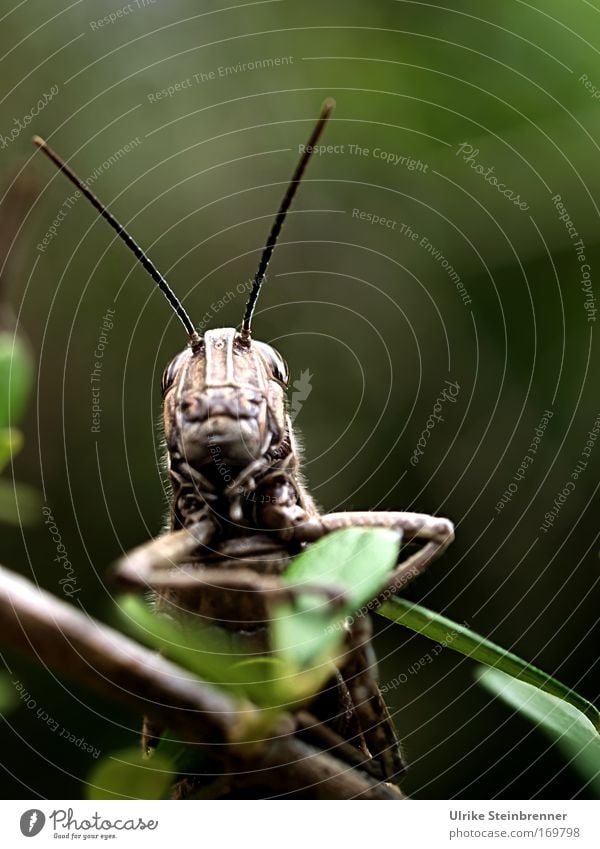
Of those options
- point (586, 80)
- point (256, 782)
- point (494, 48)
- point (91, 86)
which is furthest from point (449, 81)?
point (256, 782)

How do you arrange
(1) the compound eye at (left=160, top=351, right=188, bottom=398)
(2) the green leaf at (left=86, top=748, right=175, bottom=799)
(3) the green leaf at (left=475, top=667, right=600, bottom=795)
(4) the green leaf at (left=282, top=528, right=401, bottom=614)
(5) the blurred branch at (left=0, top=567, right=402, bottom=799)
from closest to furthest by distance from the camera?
1. (5) the blurred branch at (left=0, top=567, right=402, bottom=799)
2. (4) the green leaf at (left=282, top=528, right=401, bottom=614)
3. (2) the green leaf at (left=86, top=748, right=175, bottom=799)
4. (3) the green leaf at (left=475, top=667, right=600, bottom=795)
5. (1) the compound eye at (left=160, top=351, right=188, bottom=398)

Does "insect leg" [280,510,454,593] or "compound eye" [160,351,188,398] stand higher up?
"compound eye" [160,351,188,398]

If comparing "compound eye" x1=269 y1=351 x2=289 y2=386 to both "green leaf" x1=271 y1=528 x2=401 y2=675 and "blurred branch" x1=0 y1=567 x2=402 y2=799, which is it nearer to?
"green leaf" x1=271 y1=528 x2=401 y2=675

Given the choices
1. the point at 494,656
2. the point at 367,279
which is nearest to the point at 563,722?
the point at 494,656

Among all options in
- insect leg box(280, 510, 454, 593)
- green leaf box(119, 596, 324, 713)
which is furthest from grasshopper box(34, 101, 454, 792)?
green leaf box(119, 596, 324, 713)

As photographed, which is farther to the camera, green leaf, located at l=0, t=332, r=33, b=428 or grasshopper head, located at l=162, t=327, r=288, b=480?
grasshopper head, located at l=162, t=327, r=288, b=480
